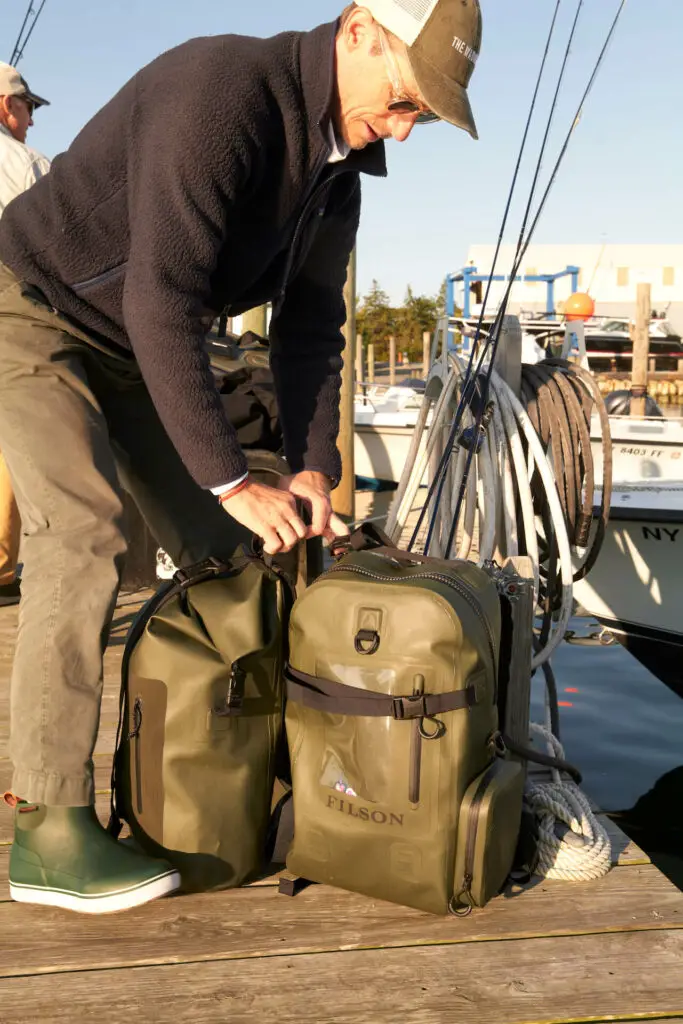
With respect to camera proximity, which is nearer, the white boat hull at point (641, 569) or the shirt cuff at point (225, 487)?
the shirt cuff at point (225, 487)

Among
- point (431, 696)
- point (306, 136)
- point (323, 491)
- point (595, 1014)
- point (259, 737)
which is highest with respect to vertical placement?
point (306, 136)

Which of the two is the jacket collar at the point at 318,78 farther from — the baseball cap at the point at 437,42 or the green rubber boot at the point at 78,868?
the green rubber boot at the point at 78,868

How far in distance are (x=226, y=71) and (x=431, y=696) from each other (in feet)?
4.22

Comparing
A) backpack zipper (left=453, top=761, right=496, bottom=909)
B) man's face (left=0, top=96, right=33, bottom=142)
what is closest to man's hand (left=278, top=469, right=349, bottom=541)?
backpack zipper (left=453, top=761, right=496, bottom=909)

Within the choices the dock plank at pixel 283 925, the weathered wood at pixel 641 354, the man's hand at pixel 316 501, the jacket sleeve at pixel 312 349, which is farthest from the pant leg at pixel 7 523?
the weathered wood at pixel 641 354

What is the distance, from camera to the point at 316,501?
2355mm

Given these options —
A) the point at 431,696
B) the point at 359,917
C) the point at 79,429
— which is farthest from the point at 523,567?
the point at 79,429

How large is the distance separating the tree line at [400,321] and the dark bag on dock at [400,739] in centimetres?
4633

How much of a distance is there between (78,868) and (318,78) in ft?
5.49

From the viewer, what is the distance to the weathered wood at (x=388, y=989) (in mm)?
1778

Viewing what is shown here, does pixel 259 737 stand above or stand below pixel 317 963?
above

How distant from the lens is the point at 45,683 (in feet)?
6.76

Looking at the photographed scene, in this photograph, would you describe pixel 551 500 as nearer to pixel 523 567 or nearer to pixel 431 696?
pixel 523 567

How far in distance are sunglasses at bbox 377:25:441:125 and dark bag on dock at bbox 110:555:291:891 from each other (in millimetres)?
1031
